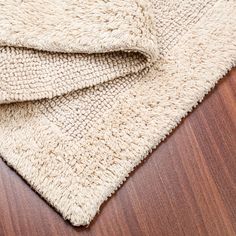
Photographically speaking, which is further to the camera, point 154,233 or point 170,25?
point 170,25

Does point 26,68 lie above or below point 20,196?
above

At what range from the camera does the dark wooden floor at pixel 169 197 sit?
22.7 inches

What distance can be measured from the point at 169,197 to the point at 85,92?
190 millimetres

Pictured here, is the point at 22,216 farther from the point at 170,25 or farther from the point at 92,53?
the point at 170,25

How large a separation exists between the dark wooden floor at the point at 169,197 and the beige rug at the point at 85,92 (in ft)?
0.05

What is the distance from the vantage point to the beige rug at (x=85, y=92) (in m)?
0.59

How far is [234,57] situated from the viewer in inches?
26.4

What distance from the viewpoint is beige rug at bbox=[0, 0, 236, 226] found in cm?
59

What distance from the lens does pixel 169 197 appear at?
593 millimetres

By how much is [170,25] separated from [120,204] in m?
0.29

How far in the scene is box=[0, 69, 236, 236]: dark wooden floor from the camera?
1.89 feet

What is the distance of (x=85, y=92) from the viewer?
2.08ft

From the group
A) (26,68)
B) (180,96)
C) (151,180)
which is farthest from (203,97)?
(26,68)

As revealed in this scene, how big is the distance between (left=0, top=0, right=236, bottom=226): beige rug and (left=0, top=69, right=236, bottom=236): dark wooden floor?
16 millimetres
